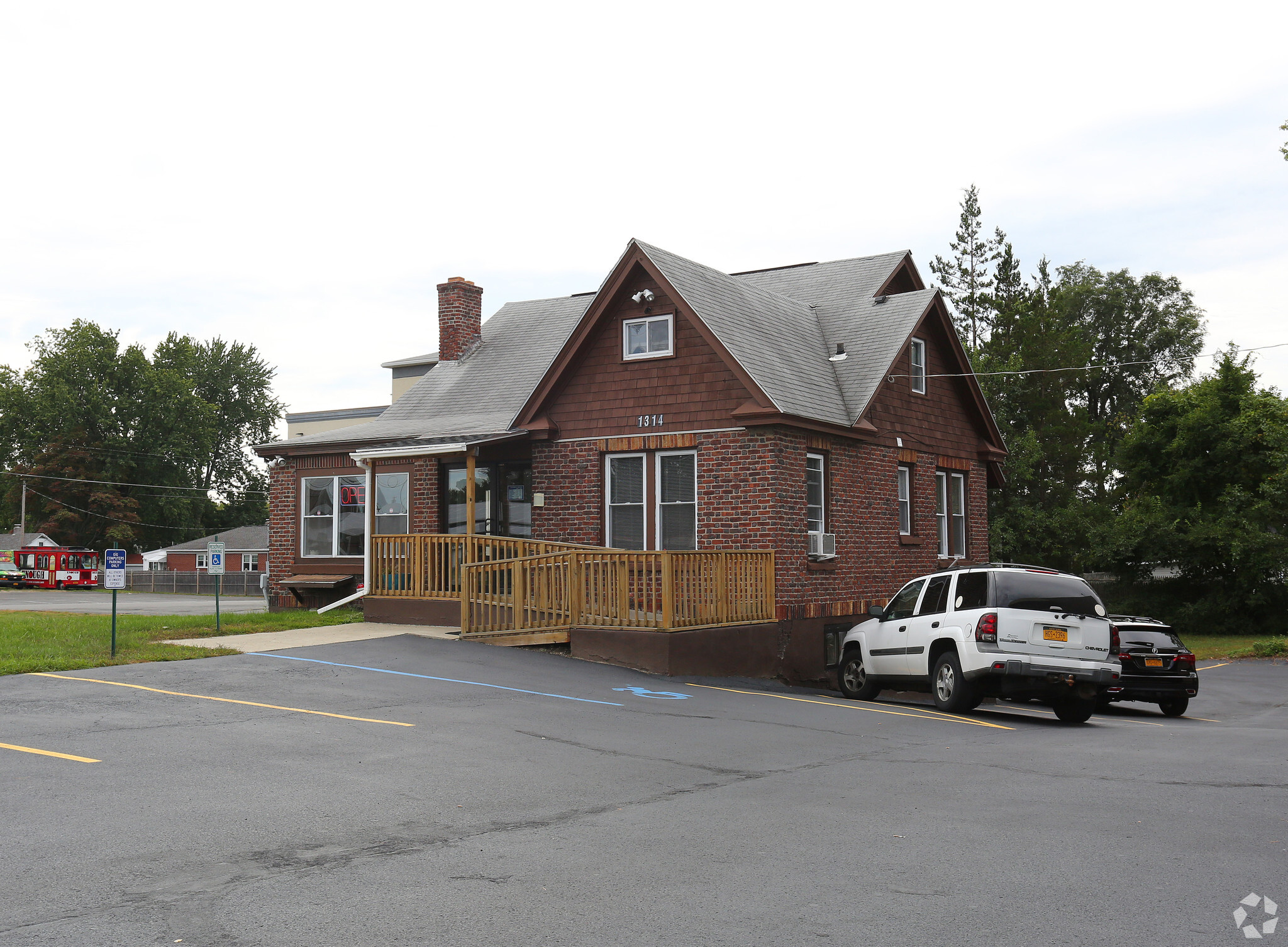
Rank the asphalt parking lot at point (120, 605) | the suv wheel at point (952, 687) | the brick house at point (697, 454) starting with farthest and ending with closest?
the asphalt parking lot at point (120, 605) → the brick house at point (697, 454) → the suv wheel at point (952, 687)

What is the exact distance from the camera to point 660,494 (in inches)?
829

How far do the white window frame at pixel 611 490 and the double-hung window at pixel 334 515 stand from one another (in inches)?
225

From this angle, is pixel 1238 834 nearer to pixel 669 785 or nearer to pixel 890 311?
pixel 669 785

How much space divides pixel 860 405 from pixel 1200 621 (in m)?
18.2

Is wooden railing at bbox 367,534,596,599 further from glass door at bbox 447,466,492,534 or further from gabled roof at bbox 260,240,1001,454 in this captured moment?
gabled roof at bbox 260,240,1001,454

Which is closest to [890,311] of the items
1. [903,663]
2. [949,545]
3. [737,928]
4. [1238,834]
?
[949,545]

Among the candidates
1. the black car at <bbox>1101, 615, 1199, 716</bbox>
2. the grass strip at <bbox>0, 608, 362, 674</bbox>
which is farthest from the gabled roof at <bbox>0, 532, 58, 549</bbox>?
the black car at <bbox>1101, 615, 1199, 716</bbox>

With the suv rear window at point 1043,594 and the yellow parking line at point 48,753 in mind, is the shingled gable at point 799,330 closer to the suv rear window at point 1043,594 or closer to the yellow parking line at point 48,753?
the suv rear window at point 1043,594

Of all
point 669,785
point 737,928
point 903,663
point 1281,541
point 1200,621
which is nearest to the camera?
point 737,928

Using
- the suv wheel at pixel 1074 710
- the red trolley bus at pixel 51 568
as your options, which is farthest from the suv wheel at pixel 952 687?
the red trolley bus at pixel 51 568

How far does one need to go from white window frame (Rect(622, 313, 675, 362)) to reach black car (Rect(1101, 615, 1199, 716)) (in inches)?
354

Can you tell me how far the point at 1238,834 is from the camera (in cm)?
728

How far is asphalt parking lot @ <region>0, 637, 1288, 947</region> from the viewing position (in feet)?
17.7

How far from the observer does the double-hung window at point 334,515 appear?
80.3 feet
